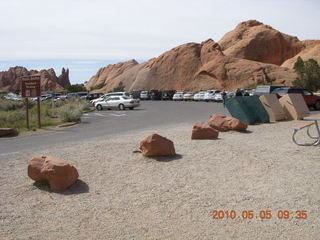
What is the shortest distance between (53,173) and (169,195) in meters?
1.97

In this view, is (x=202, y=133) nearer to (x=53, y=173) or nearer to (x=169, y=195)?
(x=169, y=195)

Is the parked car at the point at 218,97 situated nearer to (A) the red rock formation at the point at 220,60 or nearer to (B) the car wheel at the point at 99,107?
(B) the car wheel at the point at 99,107

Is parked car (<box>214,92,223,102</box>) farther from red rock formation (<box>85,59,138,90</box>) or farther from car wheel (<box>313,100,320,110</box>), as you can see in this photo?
red rock formation (<box>85,59,138,90</box>)

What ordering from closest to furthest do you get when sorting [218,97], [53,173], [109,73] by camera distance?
[53,173]
[218,97]
[109,73]

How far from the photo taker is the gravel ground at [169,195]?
5.21m

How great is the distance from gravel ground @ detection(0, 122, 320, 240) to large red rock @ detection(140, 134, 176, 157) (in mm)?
221

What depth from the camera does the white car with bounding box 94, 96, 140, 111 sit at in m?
37.8

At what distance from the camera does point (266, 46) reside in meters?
94.6

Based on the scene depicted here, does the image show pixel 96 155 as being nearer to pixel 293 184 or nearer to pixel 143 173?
pixel 143 173

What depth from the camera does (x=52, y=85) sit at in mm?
149250

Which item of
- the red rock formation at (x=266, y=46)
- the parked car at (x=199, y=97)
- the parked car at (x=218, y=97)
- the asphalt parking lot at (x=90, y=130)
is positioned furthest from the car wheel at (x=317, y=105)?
the red rock formation at (x=266, y=46)

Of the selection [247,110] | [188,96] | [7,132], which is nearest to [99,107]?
[7,132]

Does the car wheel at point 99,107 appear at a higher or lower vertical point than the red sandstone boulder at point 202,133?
lower

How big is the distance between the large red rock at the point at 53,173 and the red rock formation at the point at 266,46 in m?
88.5
